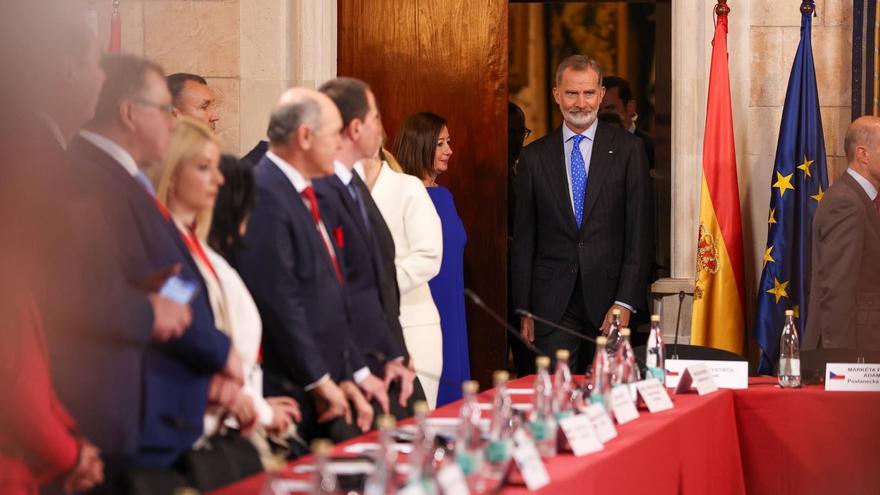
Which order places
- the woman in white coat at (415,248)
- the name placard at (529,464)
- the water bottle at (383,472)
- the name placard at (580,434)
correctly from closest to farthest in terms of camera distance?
the water bottle at (383,472) → the name placard at (529,464) → the name placard at (580,434) → the woman in white coat at (415,248)

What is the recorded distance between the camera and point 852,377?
477 centimetres

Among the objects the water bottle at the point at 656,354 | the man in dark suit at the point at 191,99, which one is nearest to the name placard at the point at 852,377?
the water bottle at the point at 656,354

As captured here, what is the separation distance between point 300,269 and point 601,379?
868mm

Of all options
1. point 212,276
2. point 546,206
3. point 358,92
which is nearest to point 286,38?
point 546,206

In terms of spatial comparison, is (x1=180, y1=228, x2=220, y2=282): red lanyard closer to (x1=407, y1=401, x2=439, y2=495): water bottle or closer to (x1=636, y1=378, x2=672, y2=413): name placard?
(x1=407, y1=401, x2=439, y2=495): water bottle

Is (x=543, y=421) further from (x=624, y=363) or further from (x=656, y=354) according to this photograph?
(x=656, y=354)

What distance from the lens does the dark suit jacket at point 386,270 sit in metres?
4.29

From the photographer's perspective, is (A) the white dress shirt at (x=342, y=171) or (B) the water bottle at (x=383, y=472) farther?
(A) the white dress shirt at (x=342, y=171)

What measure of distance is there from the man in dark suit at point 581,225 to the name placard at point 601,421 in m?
2.35

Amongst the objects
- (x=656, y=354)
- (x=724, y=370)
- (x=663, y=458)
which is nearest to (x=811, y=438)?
(x=724, y=370)

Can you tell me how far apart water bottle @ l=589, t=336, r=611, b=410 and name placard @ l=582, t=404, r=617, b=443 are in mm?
133

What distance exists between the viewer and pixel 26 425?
9.13 ft

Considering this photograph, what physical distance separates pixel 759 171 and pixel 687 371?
219 centimetres

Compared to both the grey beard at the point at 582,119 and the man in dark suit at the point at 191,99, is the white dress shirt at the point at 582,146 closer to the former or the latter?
the grey beard at the point at 582,119
